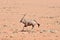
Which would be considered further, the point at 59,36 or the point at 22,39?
the point at 59,36

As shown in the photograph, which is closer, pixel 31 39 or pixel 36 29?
pixel 31 39

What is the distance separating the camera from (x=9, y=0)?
125 ft

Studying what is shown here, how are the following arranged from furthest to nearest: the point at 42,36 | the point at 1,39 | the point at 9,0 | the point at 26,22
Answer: the point at 9,0 → the point at 26,22 → the point at 42,36 → the point at 1,39

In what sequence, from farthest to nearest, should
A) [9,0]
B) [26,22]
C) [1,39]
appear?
[9,0], [26,22], [1,39]

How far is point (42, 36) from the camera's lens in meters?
12.3

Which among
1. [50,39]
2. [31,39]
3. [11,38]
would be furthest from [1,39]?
[50,39]

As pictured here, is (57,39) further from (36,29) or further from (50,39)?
(36,29)

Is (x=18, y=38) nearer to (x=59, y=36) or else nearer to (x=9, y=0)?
(x=59, y=36)

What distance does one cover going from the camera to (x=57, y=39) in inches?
464

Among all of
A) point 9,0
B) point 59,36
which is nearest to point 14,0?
point 9,0

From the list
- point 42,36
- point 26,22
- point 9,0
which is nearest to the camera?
point 42,36

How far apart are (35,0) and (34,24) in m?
25.2

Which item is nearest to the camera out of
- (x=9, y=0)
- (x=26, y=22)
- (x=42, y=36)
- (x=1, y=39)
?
(x=1, y=39)

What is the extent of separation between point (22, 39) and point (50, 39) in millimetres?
1223
